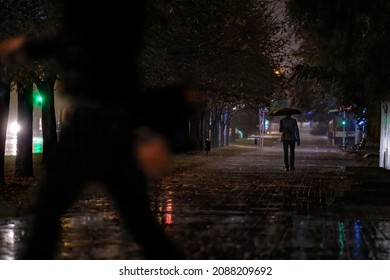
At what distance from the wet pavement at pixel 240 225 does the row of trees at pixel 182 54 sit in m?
2.13

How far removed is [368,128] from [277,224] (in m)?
44.6

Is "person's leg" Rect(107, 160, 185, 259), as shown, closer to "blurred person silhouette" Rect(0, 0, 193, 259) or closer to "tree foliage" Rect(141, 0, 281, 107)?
"blurred person silhouette" Rect(0, 0, 193, 259)

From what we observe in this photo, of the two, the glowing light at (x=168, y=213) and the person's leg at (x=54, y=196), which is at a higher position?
the person's leg at (x=54, y=196)

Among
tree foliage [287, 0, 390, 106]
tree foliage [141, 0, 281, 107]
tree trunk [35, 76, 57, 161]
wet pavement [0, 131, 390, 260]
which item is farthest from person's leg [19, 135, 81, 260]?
tree trunk [35, 76, 57, 161]

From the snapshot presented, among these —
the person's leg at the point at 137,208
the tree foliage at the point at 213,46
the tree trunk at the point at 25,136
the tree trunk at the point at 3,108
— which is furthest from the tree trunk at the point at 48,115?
the person's leg at the point at 137,208

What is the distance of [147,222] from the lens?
7.42 meters

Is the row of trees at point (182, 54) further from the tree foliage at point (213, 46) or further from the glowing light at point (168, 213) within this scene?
the glowing light at point (168, 213)

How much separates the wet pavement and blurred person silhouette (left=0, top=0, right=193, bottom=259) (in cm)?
76

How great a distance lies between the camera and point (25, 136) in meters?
22.5

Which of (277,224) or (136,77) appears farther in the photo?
(277,224)

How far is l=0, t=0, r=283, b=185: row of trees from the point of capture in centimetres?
1559

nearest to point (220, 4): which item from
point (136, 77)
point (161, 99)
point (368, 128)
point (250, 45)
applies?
point (250, 45)

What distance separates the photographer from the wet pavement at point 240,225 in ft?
28.9

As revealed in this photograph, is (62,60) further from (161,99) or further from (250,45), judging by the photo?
(250,45)
